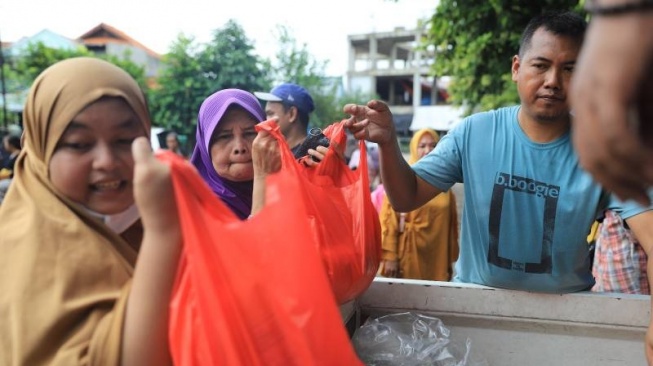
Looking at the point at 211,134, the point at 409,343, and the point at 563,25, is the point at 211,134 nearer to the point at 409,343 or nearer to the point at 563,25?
the point at 409,343

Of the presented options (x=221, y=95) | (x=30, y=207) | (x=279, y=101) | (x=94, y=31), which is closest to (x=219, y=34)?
(x=279, y=101)

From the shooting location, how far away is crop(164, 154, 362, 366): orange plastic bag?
847 millimetres

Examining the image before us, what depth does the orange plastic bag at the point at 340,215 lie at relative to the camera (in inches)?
56.6

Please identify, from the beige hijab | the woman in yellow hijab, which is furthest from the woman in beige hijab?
the woman in yellow hijab

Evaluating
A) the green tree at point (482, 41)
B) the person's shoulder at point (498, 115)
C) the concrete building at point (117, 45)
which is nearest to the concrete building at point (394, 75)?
the concrete building at point (117, 45)

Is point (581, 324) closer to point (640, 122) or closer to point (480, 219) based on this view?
point (480, 219)

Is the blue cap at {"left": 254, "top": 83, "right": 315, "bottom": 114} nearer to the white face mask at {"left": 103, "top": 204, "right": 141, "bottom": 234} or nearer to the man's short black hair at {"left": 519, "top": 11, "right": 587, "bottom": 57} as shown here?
the man's short black hair at {"left": 519, "top": 11, "right": 587, "bottom": 57}

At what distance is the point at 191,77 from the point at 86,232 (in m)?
17.3

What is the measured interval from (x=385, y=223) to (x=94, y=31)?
135ft

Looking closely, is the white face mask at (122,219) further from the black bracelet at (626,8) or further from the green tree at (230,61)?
the green tree at (230,61)

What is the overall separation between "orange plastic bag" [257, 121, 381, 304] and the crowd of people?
0.20 ft

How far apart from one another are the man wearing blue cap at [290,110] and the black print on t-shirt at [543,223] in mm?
2037

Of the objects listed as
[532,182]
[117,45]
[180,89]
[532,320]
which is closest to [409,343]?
[532,320]

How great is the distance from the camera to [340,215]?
1561mm
